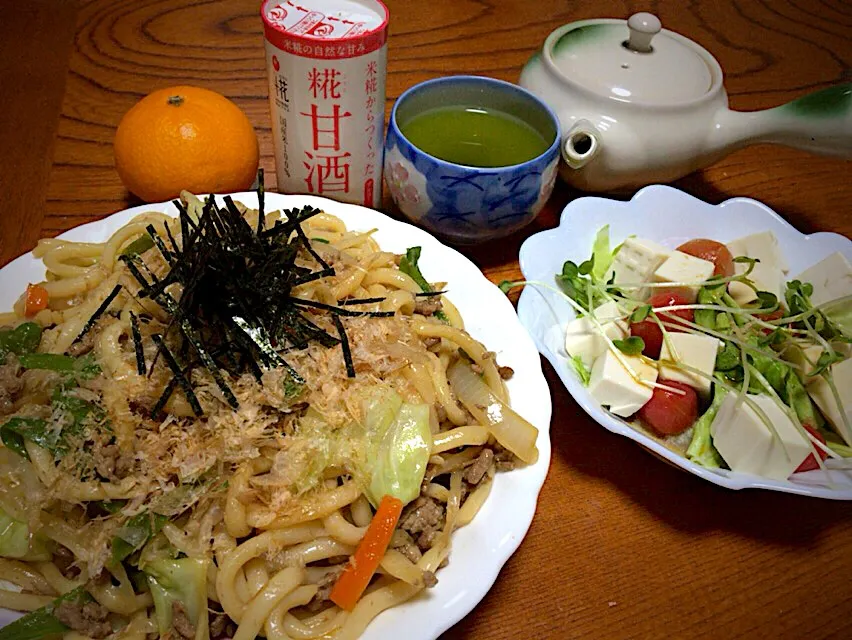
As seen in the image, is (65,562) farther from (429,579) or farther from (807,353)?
(807,353)

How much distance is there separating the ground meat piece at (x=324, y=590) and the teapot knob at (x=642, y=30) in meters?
1.91

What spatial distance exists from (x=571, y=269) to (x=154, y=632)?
1402 millimetres

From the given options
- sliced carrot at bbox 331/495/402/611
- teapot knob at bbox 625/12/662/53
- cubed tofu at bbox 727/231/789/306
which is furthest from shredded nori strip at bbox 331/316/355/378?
teapot knob at bbox 625/12/662/53

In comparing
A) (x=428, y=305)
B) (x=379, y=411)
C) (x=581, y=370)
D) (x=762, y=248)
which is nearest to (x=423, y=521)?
(x=379, y=411)

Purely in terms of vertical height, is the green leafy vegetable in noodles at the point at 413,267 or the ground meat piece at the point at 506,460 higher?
the green leafy vegetable in noodles at the point at 413,267

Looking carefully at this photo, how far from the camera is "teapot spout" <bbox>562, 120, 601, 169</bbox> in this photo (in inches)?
82.1

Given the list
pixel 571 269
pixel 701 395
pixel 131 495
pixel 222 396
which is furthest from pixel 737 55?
pixel 131 495

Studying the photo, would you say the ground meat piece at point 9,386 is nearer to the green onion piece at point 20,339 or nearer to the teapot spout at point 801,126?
the green onion piece at point 20,339

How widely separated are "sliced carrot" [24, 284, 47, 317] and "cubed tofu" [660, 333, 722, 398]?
A: 1574mm

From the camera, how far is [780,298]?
203 centimetres

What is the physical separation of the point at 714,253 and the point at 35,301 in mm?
1909

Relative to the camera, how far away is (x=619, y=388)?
166cm

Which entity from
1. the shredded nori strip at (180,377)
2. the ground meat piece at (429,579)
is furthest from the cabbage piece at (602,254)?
the shredded nori strip at (180,377)

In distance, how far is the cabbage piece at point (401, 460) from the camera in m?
1.32
